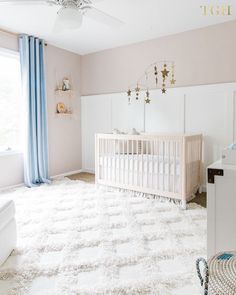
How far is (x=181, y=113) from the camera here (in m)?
3.75

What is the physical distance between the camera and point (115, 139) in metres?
3.56

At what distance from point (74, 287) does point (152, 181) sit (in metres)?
1.89

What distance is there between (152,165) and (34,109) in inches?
80.1

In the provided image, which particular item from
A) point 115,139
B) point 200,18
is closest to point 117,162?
point 115,139

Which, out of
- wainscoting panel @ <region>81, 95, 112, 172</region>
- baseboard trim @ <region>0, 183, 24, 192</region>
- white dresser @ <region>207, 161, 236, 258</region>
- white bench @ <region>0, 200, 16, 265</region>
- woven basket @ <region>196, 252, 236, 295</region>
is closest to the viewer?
woven basket @ <region>196, 252, 236, 295</region>

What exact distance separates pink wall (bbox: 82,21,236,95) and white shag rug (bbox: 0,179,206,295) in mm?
1854

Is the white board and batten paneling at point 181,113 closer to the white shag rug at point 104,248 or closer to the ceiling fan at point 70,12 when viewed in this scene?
the white shag rug at point 104,248

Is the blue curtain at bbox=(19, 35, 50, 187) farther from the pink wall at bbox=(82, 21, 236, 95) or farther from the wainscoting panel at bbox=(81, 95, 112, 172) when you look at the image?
the pink wall at bbox=(82, 21, 236, 95)

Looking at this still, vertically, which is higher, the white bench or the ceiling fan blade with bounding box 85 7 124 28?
the ceiling fan blade with bounding box 85 7 124 28

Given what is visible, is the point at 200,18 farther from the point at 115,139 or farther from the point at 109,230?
the point at 109,230

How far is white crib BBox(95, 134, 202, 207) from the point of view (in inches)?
118

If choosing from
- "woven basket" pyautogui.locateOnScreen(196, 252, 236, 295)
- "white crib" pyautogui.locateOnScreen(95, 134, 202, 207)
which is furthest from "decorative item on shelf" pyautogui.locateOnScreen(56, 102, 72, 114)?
"woven basket" pyautogui.locateOnScreen(196, 252, 236, 295)

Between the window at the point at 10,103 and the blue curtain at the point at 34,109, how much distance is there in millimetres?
151

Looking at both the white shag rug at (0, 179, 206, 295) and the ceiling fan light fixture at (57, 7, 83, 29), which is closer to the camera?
the white shag rug at (0, 179, 206, 295)
